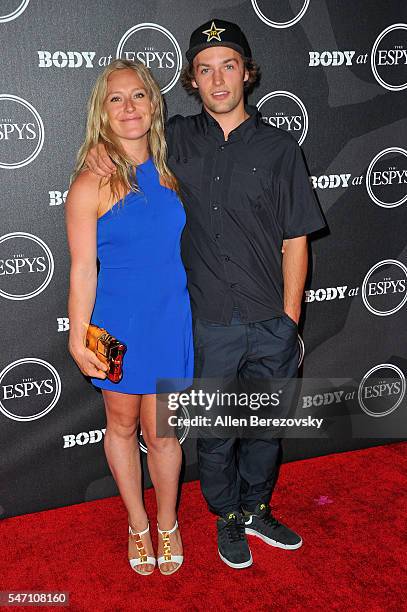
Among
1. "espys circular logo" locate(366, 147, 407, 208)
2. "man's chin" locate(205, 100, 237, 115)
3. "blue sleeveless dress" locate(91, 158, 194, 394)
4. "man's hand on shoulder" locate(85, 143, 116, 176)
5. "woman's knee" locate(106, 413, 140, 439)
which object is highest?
"man's chin" locate(205, 100, 237, 115)

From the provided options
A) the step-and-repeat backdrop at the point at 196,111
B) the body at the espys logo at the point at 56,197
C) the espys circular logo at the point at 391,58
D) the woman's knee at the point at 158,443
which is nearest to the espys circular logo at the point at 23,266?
the step-and-repeat backdrop at the point at 196,111

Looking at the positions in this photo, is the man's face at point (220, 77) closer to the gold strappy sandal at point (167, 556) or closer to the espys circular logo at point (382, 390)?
the gold strappy sandal at point (167, 556)

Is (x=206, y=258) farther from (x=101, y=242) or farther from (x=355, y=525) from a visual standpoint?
(x=355, y=525)

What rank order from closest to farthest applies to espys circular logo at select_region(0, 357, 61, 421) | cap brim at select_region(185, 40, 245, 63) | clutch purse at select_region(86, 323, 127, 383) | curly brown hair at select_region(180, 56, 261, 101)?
clutch purse at select_region(86, 323, 127, 383) → cap brim at select_region(185, 40, 245, 63) → curly brown hair at select_region(180, 56, 261, 101) → espys circular logo at select_region(0, 357, 61, 421)

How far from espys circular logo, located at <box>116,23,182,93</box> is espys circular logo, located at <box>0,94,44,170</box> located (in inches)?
17.7

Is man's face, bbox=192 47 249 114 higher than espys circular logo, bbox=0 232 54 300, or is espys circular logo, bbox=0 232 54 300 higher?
man's face, bbox=192 47 249 114

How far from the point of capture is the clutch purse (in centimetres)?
215

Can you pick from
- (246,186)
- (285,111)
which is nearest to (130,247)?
(246,186)

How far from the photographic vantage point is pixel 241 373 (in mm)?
2650

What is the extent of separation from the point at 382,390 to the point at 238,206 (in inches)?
65.7

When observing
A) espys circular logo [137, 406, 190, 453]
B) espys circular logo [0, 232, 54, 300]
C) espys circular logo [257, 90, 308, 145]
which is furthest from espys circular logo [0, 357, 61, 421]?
espys circular logo [257, 90, 308, 145]

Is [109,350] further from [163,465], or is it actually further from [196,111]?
[196,111]

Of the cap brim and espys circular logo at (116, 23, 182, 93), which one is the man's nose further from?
espys circular logo at (116, 23, 182, 93)

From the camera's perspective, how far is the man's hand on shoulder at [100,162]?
2178 millimetres
